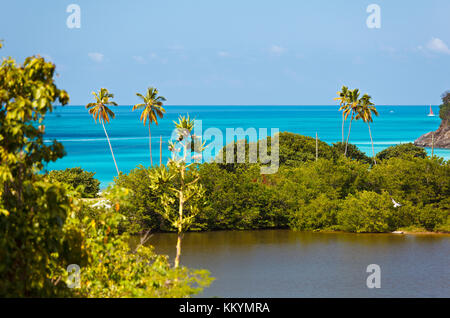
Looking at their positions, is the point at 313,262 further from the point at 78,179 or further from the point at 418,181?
the point at 78,179

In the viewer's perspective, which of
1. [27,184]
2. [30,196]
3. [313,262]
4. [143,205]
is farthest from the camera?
[143,205]

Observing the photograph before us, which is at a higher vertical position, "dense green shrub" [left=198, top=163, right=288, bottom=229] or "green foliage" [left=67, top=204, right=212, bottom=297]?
"dense green shrub" [left=198, top=163, right=288, bottom=229]

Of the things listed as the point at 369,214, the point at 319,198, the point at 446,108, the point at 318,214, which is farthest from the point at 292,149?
the point at 446,108

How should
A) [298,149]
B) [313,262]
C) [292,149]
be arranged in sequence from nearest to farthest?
[313,262] < [292,149] < [298,149]

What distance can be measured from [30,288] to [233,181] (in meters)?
34.2

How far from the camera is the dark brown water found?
28.8m

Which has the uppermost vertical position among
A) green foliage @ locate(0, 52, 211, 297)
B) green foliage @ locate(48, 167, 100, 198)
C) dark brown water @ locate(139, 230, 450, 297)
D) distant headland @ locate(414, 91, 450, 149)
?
distant headland @ locate(414, 91, 450, 149)

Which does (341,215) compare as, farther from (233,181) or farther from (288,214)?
(233,181)

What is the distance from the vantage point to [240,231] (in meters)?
45.6

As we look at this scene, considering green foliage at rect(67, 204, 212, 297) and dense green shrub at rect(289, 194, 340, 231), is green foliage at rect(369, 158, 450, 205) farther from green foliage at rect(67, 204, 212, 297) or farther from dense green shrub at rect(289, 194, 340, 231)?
green foliage at rect(67, 204, 212, 297)

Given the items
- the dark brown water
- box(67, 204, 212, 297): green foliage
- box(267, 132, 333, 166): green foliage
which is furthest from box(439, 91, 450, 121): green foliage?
box(67, 204, 212, 297): green foliage

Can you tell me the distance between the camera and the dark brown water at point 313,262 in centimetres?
2875

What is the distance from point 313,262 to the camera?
34344 mm
